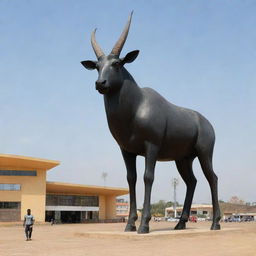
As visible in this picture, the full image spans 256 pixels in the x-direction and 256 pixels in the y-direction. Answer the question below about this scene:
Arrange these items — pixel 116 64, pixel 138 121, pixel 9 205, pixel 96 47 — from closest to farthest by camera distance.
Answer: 1. pixel 116 64
2. pixel 138 121
3. pixel 96 47
4. pixel 9 205

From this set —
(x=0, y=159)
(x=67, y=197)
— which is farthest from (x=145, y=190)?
(x=67, y=197)

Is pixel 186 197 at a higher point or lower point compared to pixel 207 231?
higher

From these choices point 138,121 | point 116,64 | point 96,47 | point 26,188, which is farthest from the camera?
point 26,188

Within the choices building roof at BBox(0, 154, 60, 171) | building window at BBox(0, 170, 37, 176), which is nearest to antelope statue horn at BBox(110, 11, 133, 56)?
building roof at BBox(0, 154, 60, 171)

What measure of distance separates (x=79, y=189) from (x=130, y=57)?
44.8m

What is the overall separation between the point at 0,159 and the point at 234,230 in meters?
33.3

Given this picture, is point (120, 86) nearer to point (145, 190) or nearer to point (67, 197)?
point (145, 190)

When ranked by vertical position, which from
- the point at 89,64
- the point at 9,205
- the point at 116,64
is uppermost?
the point at 89,64

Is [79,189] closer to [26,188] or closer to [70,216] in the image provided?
[70,216]

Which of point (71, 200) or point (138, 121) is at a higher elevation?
point (138, 121)

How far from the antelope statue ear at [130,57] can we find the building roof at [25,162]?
32.8 m

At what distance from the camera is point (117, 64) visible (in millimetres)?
10875

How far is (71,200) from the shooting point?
58500mm

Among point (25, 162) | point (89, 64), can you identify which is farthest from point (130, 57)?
point (25, 162)
